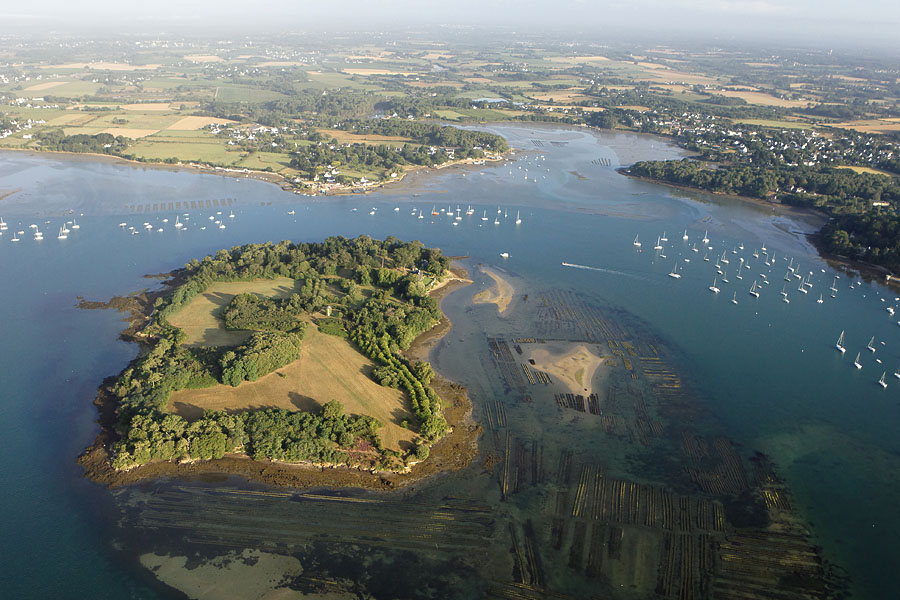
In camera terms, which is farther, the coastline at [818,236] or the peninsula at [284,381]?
the coastline at [818,236]

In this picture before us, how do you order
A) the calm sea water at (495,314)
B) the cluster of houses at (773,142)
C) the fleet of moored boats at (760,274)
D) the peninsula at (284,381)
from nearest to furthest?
the calm sea water at (495,314) < the peninsula at (284,381) < the fleet of moored boats at (760,274) < the cluster of houses at (773,142)

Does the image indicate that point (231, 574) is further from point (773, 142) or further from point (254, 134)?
point (773, 142)

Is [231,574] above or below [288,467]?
below

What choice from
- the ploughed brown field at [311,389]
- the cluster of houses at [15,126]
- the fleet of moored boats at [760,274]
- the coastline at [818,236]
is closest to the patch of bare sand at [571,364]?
the ploughed brown field at [311,389]

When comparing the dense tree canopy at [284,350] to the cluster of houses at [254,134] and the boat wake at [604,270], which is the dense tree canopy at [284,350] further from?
the cluster of houses at [254,134]

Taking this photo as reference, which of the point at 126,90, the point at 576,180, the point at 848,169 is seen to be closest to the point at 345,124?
the point at 576,180

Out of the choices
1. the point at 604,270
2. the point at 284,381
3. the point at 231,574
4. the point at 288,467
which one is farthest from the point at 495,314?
the point at 231,574

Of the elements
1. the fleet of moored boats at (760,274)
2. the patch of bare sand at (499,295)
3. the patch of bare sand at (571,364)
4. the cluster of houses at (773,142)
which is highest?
the cluster of houses at (773,142)
